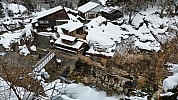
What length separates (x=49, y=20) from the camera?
2256cm

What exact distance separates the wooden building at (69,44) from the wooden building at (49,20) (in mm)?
3262

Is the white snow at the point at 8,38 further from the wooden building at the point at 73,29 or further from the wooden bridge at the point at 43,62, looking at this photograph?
the wooden bridge at the point at 43,62

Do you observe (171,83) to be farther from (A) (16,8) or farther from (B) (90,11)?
(A) (16,8)

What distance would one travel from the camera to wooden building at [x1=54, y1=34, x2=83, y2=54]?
19.0 m

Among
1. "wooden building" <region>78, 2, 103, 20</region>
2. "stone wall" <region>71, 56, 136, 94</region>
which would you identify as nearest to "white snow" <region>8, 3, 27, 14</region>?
"wooden building" <region>78, 2, 103, 20</region>

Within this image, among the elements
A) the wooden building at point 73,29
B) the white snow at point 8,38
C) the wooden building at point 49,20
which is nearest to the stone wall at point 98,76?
the wooden building at point 73,29

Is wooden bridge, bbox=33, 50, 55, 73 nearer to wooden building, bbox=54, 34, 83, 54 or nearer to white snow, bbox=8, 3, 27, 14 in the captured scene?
wooden building, bbox=54, 34, 83, 54

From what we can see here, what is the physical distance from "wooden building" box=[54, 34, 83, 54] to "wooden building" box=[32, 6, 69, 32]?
3262 mm

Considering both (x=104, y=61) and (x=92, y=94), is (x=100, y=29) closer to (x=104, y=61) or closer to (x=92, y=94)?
(x=104, y=61)

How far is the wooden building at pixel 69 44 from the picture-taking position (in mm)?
18969

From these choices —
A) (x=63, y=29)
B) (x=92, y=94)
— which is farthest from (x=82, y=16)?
(x=92, y=94)

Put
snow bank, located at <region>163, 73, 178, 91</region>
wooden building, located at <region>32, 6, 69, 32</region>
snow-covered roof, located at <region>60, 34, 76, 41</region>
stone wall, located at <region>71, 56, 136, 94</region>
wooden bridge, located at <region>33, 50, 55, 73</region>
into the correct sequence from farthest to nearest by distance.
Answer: wooden building, located at <region>32, 6, 69, 32</region>, snow-covered roof, located at <region>60, 34, 76, 41</region>, wooden bridge, located at <region>33, 50, 55, 73</region>, stone wall, located at <region>71, 56, 136, 94</region>, snow bank, located at <region>163, 73, 178, 91</region>

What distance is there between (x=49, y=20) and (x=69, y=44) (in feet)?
14.7

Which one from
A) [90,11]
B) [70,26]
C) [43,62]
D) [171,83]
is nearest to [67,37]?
[70,26]
